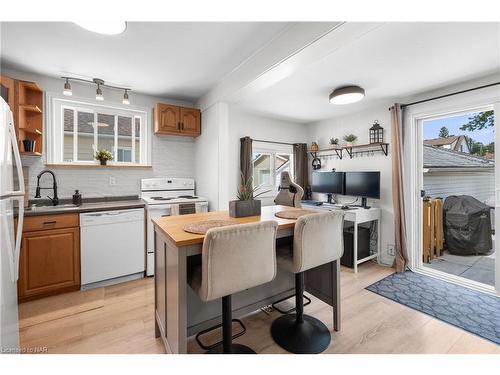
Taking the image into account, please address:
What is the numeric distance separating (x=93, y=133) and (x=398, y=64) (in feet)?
12.4

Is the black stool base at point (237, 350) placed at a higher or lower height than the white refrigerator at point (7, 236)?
lower

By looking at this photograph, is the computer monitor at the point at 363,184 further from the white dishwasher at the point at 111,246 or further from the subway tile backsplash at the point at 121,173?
the white dishwasher at the point at 111,246

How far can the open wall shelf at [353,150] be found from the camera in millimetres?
3338

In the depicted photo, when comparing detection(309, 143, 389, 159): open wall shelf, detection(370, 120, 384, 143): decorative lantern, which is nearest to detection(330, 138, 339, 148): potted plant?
detection(309, 143, 389, 159): open wall shelf

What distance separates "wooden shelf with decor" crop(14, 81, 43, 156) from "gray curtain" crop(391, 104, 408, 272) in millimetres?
4311

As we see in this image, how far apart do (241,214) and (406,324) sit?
5.50ft

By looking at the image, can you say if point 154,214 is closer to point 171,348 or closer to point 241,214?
point 241,214

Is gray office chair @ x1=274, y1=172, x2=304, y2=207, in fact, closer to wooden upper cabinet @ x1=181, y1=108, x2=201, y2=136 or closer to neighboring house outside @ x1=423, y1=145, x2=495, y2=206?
wooden upper cabinet @ x1=181, y1=108, x2=201, y2=136

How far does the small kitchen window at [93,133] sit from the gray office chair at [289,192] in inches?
84.0

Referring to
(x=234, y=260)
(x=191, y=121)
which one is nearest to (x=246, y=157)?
(x=191, y=121)

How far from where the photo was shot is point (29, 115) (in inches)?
103

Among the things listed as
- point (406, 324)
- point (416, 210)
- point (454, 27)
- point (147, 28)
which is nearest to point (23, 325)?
point (147, 28)

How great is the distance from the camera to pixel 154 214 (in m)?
2.86

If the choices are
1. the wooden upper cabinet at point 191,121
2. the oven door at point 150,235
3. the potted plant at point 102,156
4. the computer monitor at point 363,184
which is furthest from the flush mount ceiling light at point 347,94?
the potted plant at point 102,156
